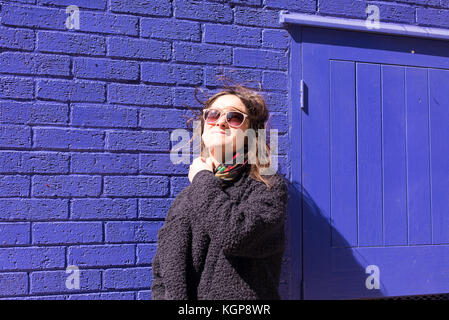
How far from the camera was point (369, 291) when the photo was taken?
246cm

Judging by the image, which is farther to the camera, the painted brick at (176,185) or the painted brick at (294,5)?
the painted brick at (294,5)

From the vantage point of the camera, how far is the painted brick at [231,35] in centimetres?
235

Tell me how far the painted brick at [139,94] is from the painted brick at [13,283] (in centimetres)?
111

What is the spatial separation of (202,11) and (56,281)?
5.96 feet

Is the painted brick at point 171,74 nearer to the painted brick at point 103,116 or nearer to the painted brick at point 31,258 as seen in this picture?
the painted brick at point 103,116

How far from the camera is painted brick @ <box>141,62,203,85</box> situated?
7.43 feet

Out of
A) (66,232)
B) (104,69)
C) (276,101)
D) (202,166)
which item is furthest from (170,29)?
(66,232)

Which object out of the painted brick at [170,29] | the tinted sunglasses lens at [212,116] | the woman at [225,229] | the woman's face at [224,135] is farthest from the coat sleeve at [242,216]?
the painted brick at [170,29]

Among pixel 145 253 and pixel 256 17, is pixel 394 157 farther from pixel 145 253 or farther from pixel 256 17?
pixel 145 253

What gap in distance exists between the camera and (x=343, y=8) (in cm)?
253
